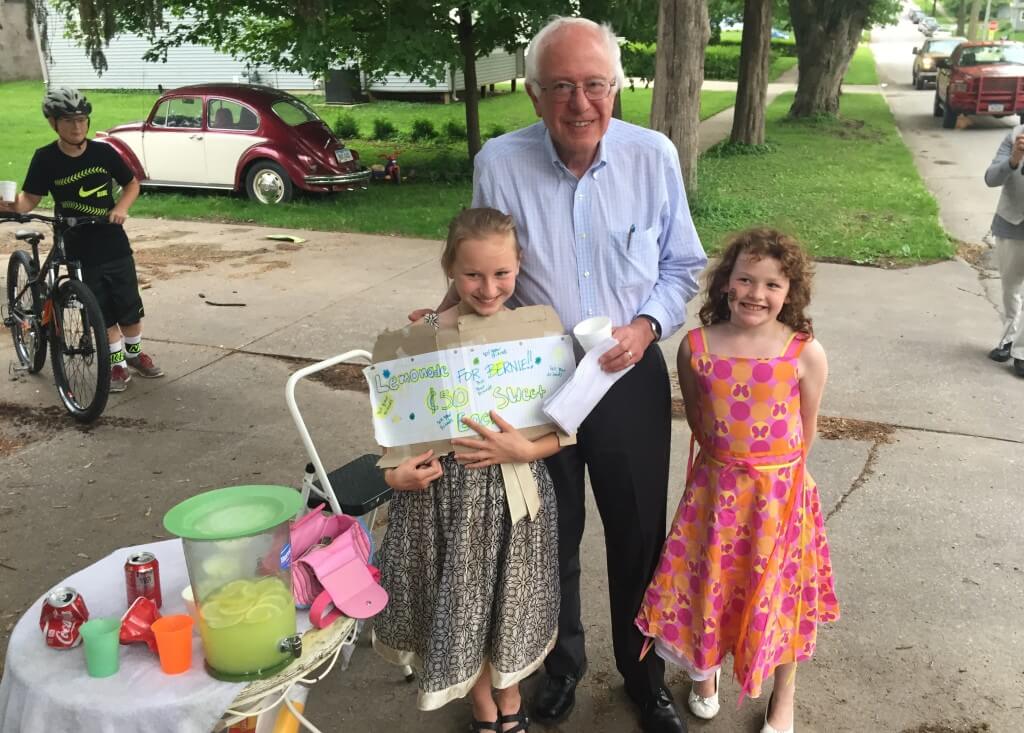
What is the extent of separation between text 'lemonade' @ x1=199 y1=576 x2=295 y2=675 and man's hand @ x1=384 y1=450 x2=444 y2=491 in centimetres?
45

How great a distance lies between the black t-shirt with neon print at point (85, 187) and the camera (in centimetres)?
512

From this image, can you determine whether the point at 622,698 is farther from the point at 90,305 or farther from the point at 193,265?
the point at 193,265

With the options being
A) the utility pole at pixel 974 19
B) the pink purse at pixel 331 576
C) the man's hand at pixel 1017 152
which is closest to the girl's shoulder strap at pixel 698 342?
the pink purse at pixel 331 576

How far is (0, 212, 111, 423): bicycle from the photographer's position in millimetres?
4988

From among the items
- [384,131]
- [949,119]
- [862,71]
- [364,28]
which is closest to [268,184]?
[364,28]

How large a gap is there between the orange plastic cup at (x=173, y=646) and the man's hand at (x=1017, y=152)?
219 inches

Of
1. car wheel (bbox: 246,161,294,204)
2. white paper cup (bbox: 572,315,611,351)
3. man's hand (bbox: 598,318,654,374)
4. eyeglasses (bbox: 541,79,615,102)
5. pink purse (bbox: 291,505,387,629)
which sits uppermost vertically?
eyeglasses (bbox: 541,79,615,102)

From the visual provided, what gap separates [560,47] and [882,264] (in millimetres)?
7258

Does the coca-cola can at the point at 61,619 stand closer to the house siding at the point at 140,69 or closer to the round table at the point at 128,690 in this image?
the round table at the point at 128,690

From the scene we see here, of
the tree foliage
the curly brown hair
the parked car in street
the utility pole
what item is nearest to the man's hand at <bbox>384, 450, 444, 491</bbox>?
the curly brown hair

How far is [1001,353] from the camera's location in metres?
5.89

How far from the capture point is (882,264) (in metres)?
8.55

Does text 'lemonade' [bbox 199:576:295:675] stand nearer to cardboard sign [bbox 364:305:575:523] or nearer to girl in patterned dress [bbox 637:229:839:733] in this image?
cardboard sign [bbox 364:305:575:523]

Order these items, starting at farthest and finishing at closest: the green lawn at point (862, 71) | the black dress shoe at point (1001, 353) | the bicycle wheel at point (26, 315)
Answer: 1. the green lawn at point (862, 71)
2. the black dress shoe at point (1001, 353)
3. the bicycle wheel at point (26, 315)
